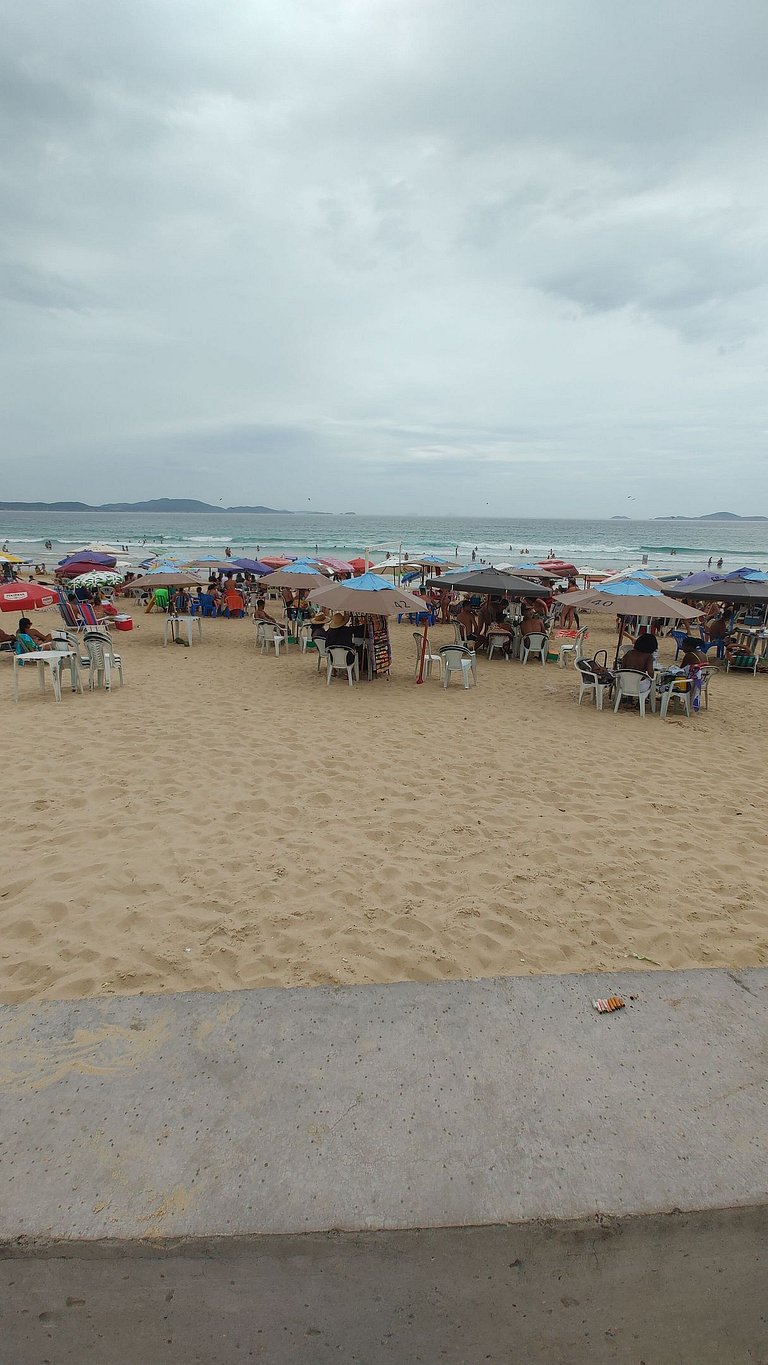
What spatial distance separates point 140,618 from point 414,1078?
18.4 m

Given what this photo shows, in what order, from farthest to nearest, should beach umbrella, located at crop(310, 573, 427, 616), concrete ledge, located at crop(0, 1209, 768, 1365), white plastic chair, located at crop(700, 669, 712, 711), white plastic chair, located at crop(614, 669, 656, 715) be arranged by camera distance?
white plastic chair, located at crop(700, 669, 712, 711) < beach umbrella, located at crop(310, 573, 427, 616) < white plastic chair, located at crop(614, 669, 656, 715) < concrete ledge, located at crop(0, 1209, 768, 1365)

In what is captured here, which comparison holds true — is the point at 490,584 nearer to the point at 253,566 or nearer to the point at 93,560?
the point at 253,566

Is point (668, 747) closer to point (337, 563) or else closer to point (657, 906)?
point (657, 906)

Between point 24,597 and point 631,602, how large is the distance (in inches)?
332

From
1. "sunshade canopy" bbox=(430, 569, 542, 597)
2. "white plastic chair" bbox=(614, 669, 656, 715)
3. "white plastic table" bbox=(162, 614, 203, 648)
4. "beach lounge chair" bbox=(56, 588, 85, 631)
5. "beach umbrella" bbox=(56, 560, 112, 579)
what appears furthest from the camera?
"beach umbrella" bbox=(56, 560, 112, 579)

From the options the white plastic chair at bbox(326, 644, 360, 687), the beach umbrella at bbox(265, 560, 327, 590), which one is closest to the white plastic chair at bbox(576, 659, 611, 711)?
the white plastic chair at bbox(326, 644, 360, 687)

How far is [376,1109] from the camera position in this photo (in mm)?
2320

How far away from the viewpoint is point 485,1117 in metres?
2.30

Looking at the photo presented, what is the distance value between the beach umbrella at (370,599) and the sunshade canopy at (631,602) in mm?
2557

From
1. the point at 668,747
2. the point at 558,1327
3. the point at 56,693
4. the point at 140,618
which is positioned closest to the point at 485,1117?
the point at 558,1327

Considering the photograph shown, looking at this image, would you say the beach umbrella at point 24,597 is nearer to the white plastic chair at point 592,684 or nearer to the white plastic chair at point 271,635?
the white plastic chair at point 271,635

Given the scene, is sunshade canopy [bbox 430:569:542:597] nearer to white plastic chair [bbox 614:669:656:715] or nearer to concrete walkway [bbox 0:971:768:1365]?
white plastic chair [bbox 614:669:656:715]

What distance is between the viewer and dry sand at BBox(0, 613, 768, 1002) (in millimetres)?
3420

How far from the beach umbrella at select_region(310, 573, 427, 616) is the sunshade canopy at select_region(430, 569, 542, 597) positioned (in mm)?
2781
